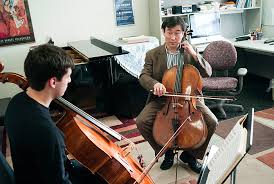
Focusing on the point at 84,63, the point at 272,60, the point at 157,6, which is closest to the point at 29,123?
the point at 84,63

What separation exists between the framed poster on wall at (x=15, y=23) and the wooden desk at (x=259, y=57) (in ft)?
8.24

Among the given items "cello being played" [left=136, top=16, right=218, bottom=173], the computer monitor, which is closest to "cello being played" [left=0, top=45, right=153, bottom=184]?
"cello being played" [left=136, top=16, right=218, bottom=173]

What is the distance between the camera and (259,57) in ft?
13.8

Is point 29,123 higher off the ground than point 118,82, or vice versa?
point 29,123

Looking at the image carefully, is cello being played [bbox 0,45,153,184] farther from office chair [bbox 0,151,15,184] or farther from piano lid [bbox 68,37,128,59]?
piano lid [bbox 68,37,128,59]

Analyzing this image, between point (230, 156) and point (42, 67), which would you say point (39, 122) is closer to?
point (42, 67)

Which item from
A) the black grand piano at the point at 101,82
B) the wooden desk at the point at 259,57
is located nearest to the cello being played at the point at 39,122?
the black grand piano at the point at 101,82

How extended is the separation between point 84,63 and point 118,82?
0.50 m

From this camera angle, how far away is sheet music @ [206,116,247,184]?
0.84 m

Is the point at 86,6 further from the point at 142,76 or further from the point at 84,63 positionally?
the point at 142,76

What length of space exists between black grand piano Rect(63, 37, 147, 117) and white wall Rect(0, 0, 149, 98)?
0.18 m

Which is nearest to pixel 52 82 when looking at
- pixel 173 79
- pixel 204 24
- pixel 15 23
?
pixel 173 79

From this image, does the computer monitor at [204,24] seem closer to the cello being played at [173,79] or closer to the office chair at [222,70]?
the office chair at [222,70]

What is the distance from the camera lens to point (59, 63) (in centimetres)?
110
